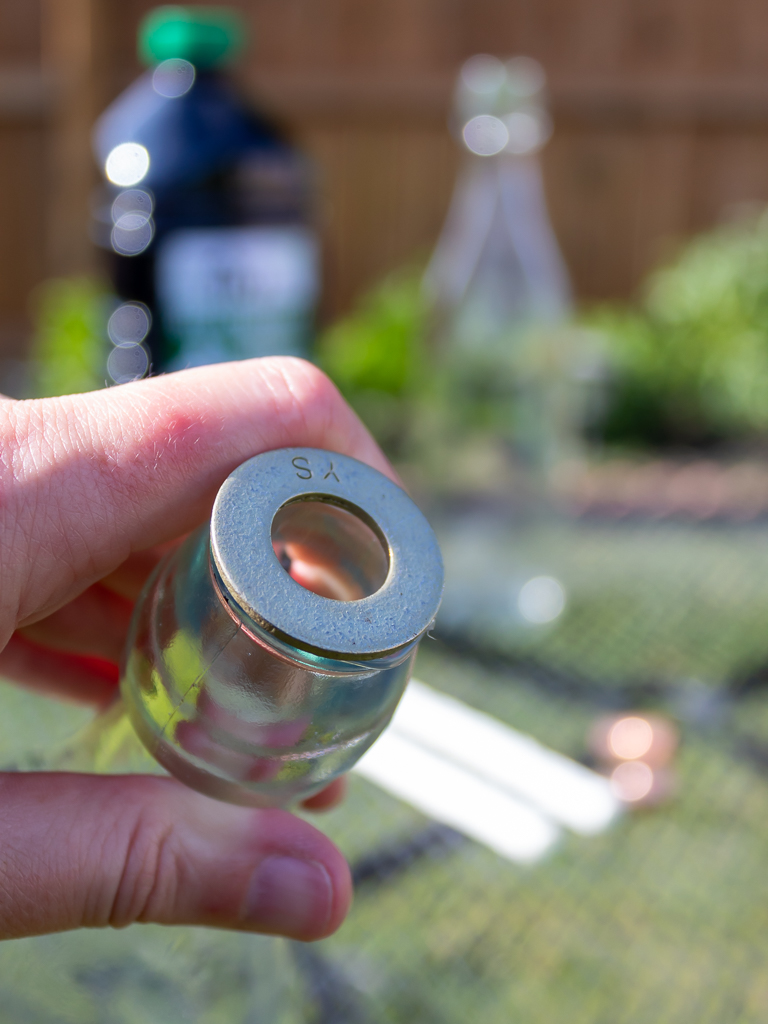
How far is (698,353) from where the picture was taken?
129 cm

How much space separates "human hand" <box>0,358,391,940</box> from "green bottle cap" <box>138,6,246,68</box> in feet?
2.69

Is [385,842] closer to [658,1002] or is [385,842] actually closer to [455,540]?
[658,1002]

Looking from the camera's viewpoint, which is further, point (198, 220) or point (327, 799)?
point (198, 220)

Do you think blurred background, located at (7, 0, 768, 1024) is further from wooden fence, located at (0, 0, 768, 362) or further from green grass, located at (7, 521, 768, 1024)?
wooden fence, located at (0, 0, 768, 362)

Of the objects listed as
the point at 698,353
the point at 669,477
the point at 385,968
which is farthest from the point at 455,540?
the point at 698,353

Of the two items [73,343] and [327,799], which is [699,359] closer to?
[73,343]

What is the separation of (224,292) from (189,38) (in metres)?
0.28

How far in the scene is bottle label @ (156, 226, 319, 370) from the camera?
0.95 metres

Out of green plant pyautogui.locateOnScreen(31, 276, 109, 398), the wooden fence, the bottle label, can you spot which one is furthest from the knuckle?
the wooden fence

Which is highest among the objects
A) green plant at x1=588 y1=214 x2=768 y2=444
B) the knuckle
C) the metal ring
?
the metal ring

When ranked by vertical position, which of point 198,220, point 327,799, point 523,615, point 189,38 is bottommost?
point 523,615

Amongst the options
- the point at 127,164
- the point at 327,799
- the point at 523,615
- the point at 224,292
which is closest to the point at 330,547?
the point at 327,799

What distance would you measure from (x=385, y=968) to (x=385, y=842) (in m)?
0.08

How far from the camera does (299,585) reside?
0.23 metres
